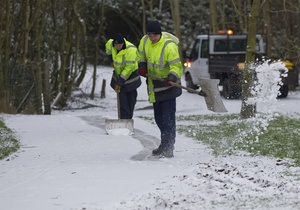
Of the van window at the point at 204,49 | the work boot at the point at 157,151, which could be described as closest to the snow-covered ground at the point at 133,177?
the work boot at the point at 157,151

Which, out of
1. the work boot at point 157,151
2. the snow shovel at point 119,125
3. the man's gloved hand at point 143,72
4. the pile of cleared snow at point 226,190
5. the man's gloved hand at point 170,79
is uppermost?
the man's gloved hand at point 143,72

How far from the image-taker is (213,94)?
12430 millimetres

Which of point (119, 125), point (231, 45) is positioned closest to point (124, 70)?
point (119, 125)

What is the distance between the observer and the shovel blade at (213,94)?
1238 cm

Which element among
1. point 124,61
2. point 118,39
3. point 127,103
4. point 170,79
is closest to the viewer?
point 170,79

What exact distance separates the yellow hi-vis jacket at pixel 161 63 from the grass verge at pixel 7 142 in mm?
2363

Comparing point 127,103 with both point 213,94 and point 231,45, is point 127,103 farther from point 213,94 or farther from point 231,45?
point 231,45

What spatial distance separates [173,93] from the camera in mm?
12031

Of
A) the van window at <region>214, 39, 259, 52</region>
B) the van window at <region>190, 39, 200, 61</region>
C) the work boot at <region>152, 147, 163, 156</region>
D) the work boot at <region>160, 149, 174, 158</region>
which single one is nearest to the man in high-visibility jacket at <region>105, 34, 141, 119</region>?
the work boot at <region>152, 147, 163, 156</region>

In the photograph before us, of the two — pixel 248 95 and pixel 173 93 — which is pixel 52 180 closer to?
pixel 173 93

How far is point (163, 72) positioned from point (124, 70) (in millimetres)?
3466

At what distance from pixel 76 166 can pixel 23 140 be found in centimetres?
396

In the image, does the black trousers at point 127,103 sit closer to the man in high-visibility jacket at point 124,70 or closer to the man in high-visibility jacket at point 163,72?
the man in high-visibility jacket at point 124,70

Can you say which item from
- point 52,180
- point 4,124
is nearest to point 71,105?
point 4,124
